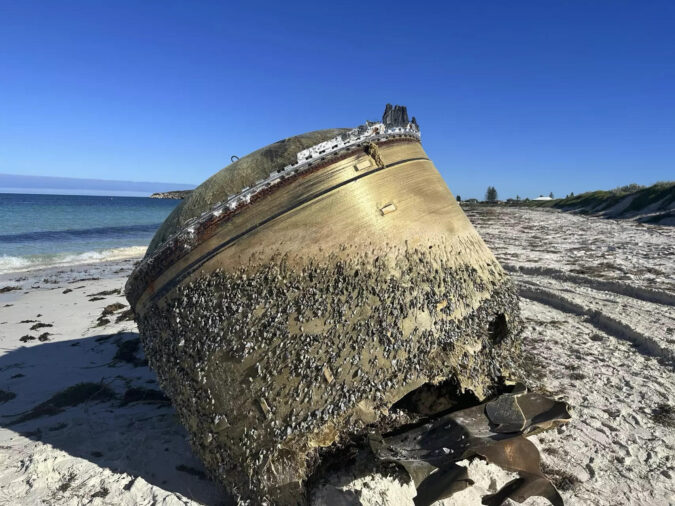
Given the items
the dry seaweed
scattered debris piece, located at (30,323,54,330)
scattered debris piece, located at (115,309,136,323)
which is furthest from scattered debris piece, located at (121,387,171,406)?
scattered debris piece, located at (30,323,54,330)

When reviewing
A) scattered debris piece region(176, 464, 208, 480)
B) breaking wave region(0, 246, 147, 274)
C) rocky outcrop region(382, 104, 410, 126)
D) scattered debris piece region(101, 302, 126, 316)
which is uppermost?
rocky outcrop region(382, 104, 410, 126)

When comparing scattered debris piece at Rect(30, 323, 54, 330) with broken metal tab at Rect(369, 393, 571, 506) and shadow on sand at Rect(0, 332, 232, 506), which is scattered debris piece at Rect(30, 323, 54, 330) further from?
broken metal tab at Rect(369, 393, 571, 506)

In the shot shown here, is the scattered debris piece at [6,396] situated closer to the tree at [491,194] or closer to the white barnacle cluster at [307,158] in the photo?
the white barnacle cluster at [307,158]

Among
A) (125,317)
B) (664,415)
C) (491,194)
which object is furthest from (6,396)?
(491,194)

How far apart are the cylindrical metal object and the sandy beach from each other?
1.71ft

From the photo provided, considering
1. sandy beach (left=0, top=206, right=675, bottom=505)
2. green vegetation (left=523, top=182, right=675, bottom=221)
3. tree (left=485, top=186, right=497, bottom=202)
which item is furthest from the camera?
tree (left=485, top=186, right=497, bottom=202)

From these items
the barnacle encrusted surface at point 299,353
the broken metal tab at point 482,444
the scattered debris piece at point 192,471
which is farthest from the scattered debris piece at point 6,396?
the broken metal tab at point 482,444

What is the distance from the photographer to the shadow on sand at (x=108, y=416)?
3.12m

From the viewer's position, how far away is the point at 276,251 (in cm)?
247

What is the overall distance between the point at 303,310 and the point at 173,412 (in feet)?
8.12

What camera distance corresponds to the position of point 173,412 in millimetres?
4082

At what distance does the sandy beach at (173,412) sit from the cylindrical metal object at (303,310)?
20.6 inches

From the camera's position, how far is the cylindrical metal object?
2311mm

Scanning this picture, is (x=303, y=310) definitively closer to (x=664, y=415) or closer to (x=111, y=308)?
(x=664, y=415)
